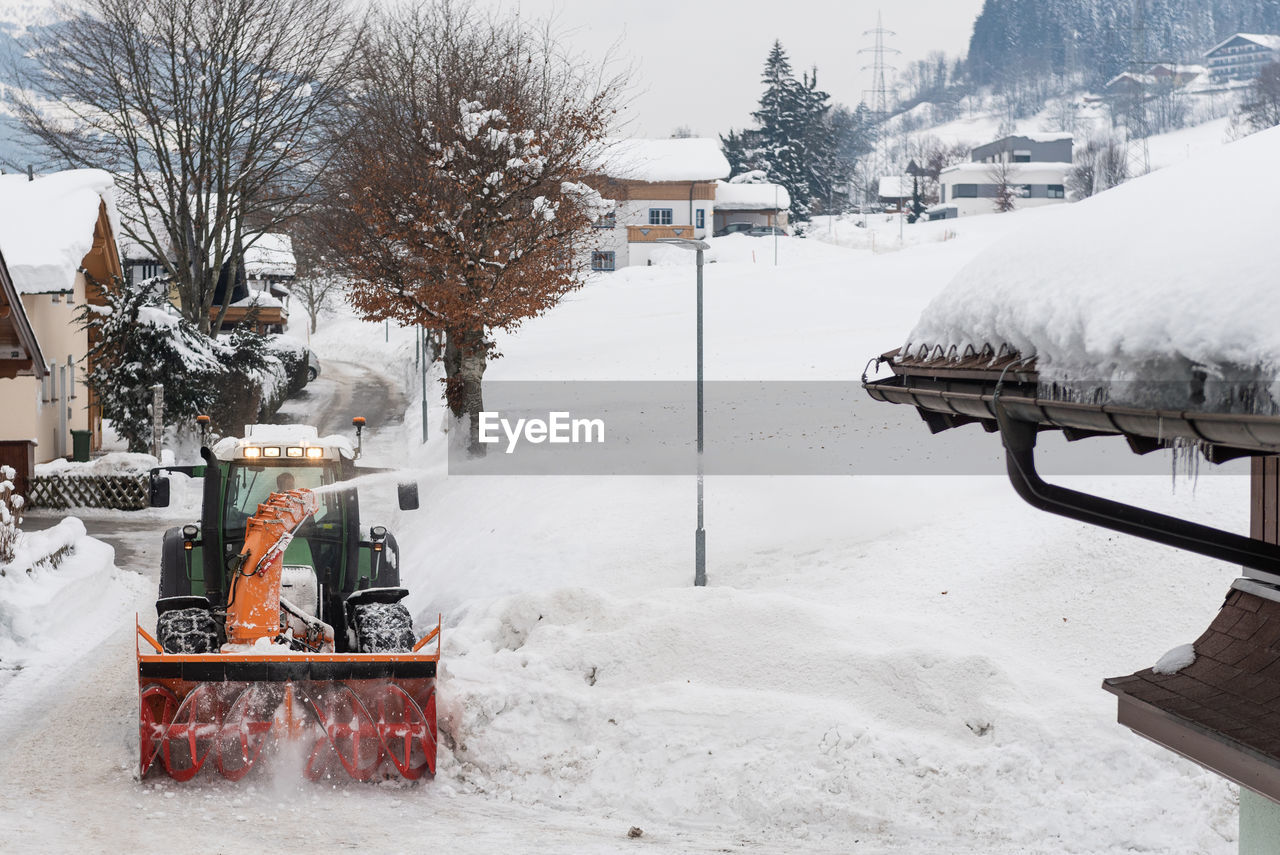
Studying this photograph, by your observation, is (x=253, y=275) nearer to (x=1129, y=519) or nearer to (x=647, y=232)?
(x=647, y=232)

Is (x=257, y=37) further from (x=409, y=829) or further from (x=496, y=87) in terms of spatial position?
(x=409, y=829)

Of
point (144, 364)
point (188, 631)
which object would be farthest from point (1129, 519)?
point (144, 364)

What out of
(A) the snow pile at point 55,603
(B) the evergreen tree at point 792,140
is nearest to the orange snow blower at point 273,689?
(A) the snow pile at point 55,603

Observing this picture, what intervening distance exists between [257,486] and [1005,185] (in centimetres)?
9929

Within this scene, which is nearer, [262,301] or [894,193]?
[262,301]

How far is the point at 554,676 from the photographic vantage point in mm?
11656

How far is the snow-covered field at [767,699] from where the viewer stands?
9.02 metres

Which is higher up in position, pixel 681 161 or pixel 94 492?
pixel 681 161

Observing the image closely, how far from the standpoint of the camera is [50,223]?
30125 millimetres

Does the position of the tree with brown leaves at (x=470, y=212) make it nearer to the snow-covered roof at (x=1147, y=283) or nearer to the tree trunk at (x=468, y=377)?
the tree trunk at (x=468, y=377)

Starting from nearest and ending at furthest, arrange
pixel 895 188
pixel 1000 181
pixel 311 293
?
pixel 311 293 < pixel 1000 181 < pixel 895 188

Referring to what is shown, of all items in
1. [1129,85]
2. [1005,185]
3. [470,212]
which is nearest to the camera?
[470,212]

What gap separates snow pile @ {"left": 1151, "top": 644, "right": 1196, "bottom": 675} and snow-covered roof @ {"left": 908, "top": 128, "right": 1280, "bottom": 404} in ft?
5.66

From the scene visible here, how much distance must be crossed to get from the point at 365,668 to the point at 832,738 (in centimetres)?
374
